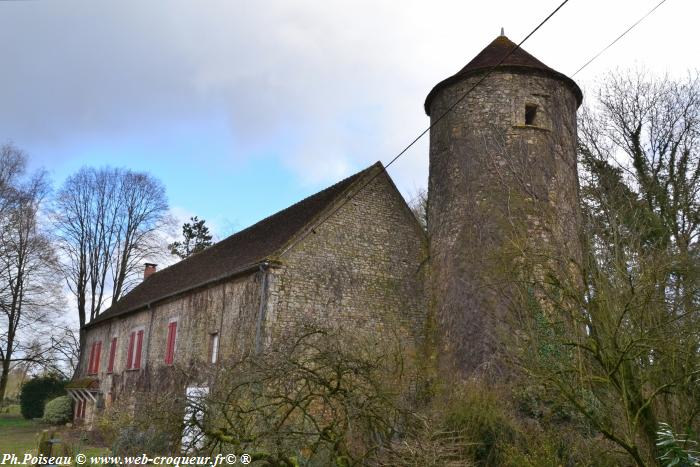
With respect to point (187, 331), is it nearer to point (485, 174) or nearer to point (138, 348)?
point (138, 348)

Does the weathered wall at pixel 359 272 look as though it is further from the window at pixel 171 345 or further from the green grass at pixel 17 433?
the green grass at pixel 17 433

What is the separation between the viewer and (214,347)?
17719 mm

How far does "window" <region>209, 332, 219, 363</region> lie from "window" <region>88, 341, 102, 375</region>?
12.9 metres

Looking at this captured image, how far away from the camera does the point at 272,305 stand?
15.4 meters

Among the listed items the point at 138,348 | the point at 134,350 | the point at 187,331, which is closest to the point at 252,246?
the point at 187,331

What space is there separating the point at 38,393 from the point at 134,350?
48.1ft

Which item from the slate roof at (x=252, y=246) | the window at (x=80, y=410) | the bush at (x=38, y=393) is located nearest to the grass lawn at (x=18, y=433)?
the bush at (x=38, y=393)

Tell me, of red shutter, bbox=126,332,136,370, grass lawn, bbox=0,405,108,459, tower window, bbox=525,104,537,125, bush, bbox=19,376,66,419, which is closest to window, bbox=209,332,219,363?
grass lawn, bbox=0,405,108,459

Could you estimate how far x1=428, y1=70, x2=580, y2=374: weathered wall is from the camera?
1519cm

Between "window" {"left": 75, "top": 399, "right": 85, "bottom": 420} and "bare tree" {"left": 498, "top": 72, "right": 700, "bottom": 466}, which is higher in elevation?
"bare tree" {"left": 498, "top": 72, "right": 700, "bottom": 466}

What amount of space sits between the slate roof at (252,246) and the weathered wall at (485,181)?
Answer: 8.77 ft

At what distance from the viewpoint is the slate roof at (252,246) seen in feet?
56.0

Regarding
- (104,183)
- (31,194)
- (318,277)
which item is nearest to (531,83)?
(318,277)

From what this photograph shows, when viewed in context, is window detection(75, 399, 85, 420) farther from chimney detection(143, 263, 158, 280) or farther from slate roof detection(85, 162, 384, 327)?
chimney detection(143, 263, 158, 280)
